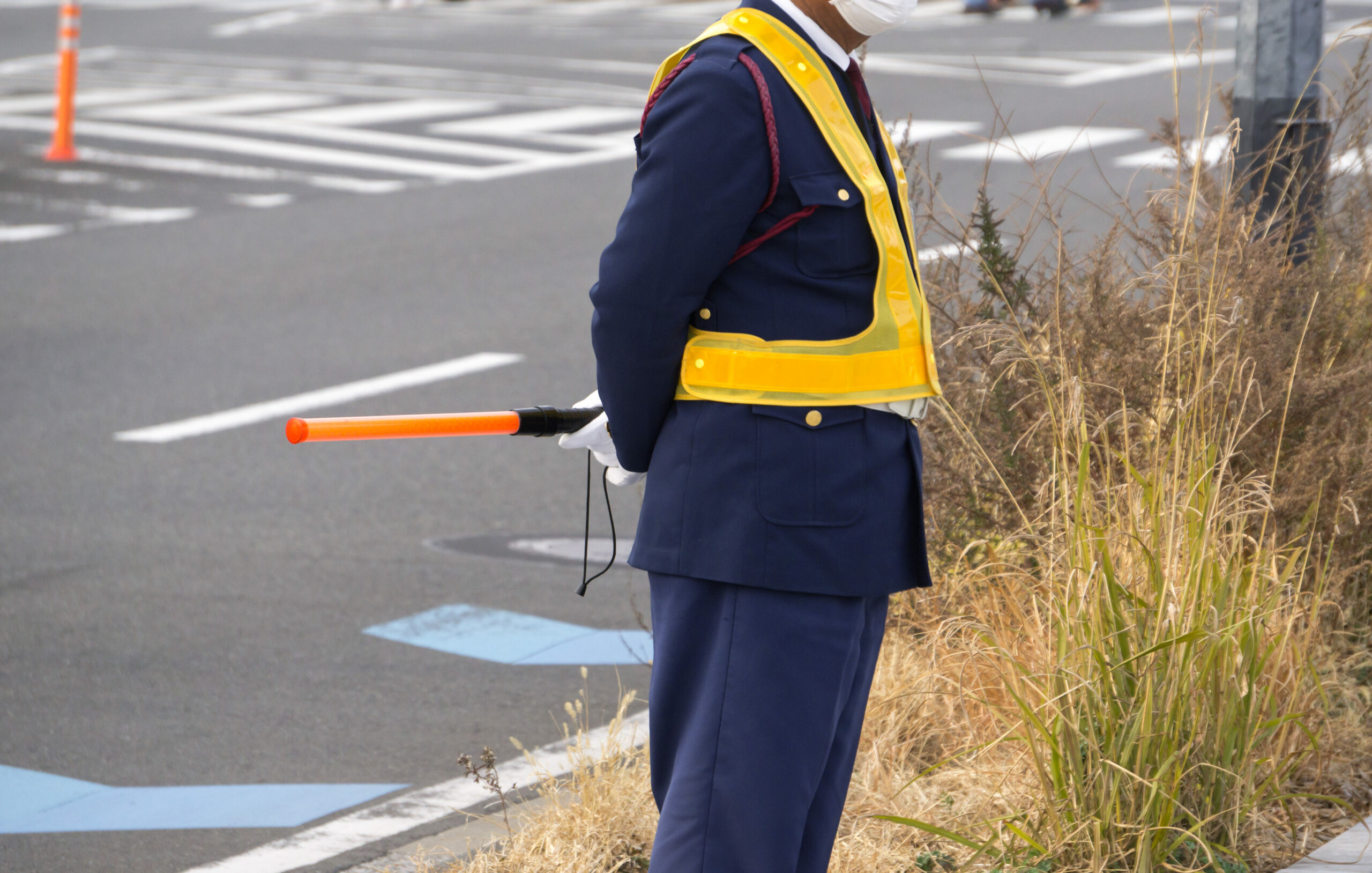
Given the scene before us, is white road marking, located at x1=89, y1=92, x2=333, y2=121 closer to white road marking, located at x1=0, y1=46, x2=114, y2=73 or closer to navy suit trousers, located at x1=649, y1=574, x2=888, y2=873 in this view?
white road marking, located at x1=0, y1=46, x2=114, y2=73

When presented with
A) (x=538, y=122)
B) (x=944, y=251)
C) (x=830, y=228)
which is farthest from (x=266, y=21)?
(x=830, y=228)

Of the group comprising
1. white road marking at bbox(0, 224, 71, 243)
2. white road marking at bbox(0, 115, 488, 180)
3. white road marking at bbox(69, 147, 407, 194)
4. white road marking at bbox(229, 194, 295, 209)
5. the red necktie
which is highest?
the red necktie

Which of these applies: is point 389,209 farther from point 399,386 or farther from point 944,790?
point 944,790

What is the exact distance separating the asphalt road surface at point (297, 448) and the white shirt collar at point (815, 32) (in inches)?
54.0

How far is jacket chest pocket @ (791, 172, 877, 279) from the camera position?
2.62 metres

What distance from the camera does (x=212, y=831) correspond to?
13.5ft

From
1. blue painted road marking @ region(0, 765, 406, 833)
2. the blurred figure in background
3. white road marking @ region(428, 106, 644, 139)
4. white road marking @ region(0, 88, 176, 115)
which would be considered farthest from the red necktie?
the blurred figure in background

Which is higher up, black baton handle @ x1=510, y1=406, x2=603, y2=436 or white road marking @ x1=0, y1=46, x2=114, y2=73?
white road marking @ x1=0, y1=46, x2=114, y2=73

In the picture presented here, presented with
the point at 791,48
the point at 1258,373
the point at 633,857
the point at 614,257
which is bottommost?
the point at 633,857

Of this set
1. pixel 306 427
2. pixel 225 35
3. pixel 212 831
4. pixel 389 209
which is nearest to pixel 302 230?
pixel 389 209

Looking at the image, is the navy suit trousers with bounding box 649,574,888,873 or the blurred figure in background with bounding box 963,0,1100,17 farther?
the blurred figure in background with bounding box 963,0,1100,17

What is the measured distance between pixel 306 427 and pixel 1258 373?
240cm

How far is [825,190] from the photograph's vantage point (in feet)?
8.63

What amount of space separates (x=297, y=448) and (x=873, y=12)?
207 inches
